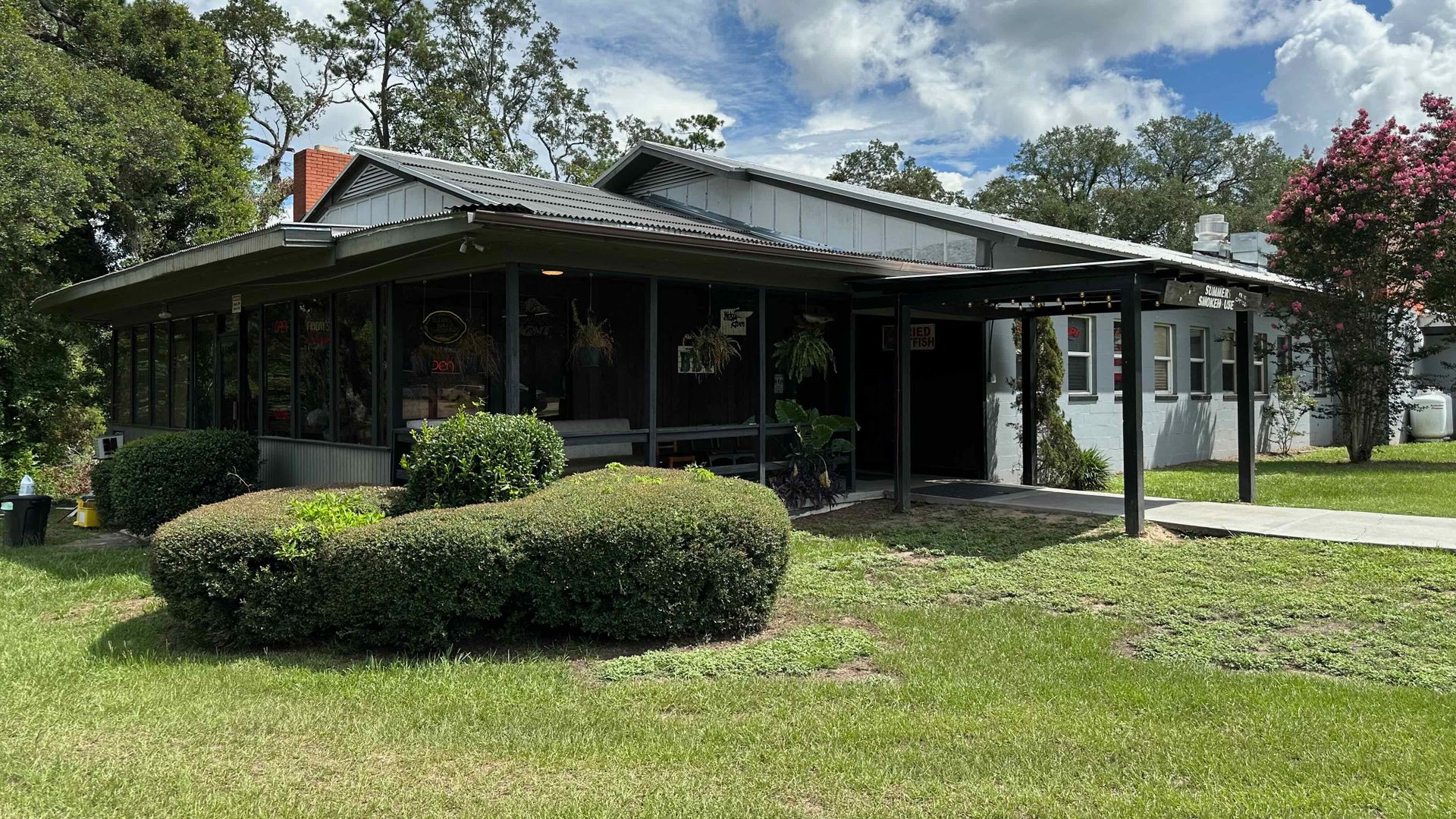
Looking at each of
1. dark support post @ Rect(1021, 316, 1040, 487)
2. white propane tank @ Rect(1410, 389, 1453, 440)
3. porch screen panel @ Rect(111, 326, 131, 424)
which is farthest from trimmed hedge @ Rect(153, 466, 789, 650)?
white propane tank @ Rect(1410, 389, 1453, 440)

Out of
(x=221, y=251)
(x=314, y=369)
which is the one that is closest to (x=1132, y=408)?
(x=314, y=369)

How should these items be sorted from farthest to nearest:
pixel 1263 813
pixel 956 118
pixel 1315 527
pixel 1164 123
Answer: pixel 1164 123, pixel 956 118, pixel 1315 527, pixel 1263 813

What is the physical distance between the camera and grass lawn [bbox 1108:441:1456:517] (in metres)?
11.0

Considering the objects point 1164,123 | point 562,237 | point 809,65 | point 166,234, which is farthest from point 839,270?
point 1164,123

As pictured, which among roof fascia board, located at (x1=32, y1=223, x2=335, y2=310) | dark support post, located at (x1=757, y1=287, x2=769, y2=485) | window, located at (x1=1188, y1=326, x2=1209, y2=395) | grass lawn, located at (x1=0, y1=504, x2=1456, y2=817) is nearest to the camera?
grass lawn, located at (x1=0, y1=504, x2=1456, y2=817)

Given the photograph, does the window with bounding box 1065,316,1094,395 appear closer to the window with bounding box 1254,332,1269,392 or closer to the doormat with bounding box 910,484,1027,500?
the doormat with bounding box 910,484,1027,500

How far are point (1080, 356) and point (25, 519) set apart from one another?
42.5 feet

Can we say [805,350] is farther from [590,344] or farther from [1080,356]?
[1080,356]

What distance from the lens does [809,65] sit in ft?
69.2

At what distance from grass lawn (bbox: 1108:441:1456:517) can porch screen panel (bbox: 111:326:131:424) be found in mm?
14925

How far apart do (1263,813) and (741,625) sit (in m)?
3.18

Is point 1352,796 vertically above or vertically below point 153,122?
below

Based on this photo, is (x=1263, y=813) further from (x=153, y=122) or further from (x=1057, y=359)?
(x=153, y=122)

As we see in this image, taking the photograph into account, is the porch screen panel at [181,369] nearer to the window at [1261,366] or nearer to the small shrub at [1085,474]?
the small shrub at [1085,474]
